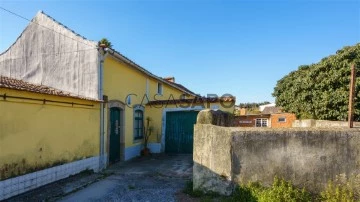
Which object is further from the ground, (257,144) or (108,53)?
→ (108,53)

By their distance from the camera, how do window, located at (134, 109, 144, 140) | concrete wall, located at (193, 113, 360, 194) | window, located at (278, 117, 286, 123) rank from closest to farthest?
concrete wall, located at (193, 113, 360, 194) → window, located at (134, 109, 144, 140) → window, located at (278, 117, 286, 123)

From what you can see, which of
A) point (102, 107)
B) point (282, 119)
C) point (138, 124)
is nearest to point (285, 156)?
point (102, 107)

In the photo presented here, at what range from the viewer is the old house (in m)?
6.01

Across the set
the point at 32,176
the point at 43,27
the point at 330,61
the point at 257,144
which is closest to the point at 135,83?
the point at 43,27

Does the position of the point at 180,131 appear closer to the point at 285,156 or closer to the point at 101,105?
the point at 101,105

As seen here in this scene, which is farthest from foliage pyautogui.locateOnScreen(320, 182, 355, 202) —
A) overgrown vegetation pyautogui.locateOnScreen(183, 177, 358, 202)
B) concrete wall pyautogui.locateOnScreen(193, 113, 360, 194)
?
concrete wall pyautogui.locateOnScreen(193, 113, 360, 194)

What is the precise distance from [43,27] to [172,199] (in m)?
8.49

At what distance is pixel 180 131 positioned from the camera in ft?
41.1

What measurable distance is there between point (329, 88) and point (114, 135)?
9170 mm

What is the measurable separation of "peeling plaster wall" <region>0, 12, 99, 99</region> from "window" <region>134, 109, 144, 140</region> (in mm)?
3477

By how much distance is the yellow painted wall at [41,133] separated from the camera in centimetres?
571

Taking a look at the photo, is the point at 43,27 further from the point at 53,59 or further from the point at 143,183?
the point at 143,183

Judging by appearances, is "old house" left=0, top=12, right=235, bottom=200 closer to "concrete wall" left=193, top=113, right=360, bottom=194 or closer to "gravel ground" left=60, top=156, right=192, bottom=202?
"gravel ground" left=60, top=156, right=192, bottom=202

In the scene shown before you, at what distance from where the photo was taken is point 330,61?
1116cm
